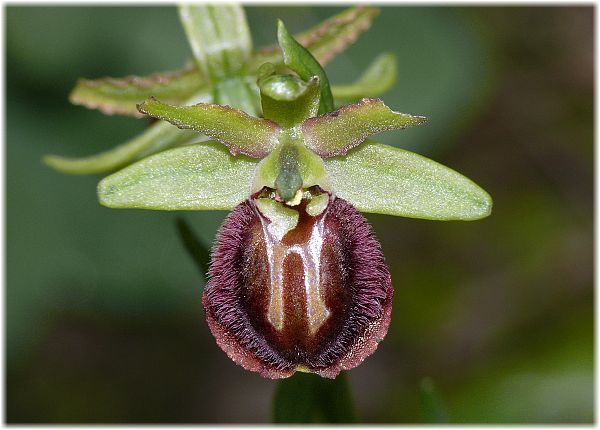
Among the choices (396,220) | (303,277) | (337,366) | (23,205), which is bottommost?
(396,220)

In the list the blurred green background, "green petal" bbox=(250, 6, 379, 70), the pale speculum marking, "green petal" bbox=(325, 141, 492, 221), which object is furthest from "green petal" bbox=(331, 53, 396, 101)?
the blurred green background

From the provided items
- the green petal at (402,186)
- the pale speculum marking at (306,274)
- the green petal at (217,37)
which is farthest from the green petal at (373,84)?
the pale speculum marking at (306,274)

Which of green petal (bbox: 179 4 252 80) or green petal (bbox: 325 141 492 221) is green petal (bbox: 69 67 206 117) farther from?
green petal (bbox: 325 141 492 221)

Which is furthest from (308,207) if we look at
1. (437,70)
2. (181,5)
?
(437,70)

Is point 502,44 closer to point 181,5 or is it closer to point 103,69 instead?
point 103,69

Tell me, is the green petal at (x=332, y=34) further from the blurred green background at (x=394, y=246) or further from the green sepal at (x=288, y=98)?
the blurred green background at (x=394, y=246)

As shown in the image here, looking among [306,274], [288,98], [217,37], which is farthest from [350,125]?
[217,37]
